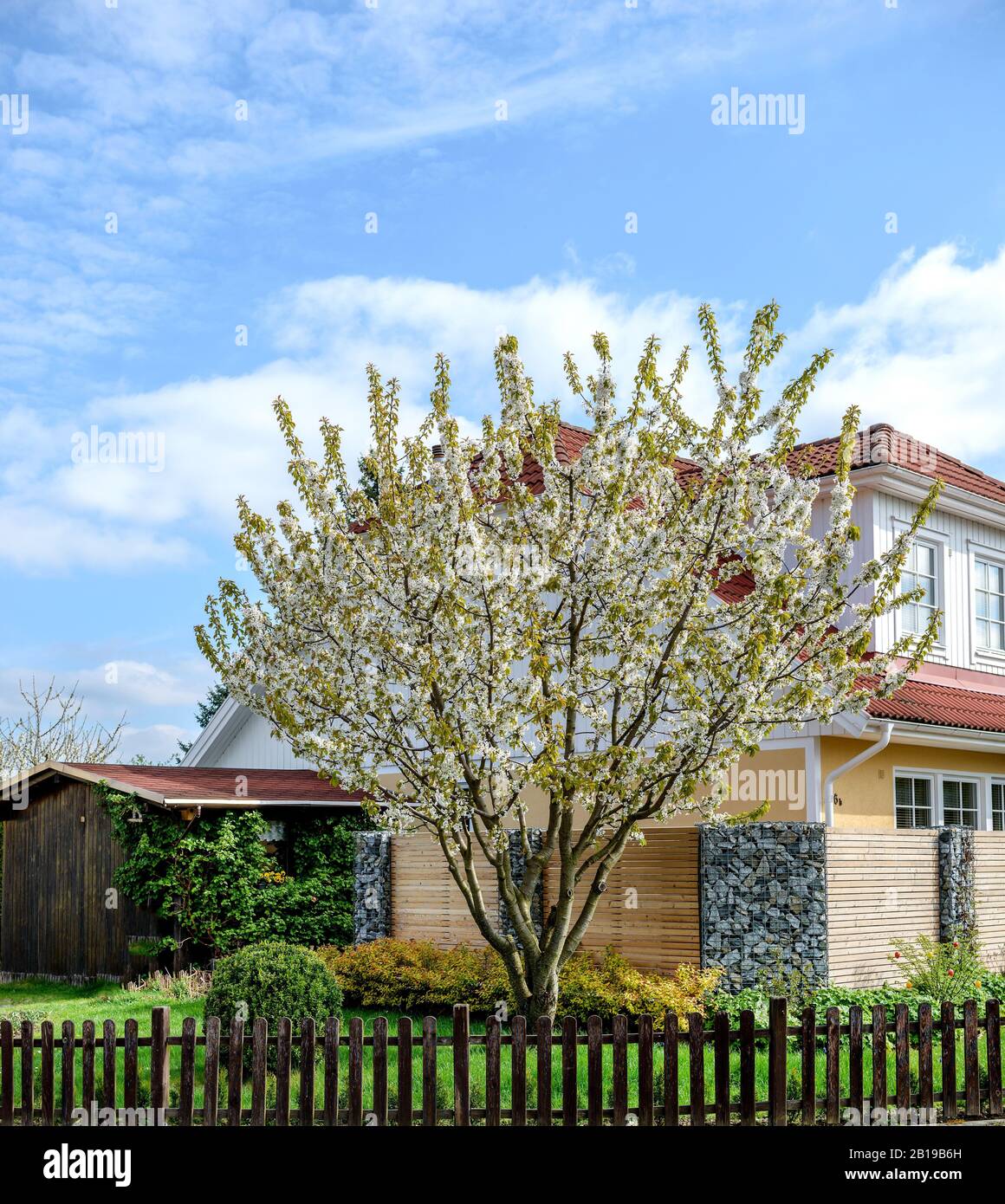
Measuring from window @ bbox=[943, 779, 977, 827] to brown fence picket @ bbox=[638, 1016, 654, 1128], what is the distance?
959 centimetres

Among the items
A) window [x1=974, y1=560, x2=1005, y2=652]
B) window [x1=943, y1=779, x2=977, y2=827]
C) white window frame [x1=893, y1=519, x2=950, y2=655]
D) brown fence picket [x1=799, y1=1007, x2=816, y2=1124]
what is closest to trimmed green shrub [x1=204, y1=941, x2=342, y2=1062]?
brown fence picket [x1=799, y1=1007, x2=816, y2=1124]

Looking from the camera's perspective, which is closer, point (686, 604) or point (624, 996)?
point (686, 604)

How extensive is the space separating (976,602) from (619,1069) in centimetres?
1218

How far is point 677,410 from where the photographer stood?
10664 millimetres

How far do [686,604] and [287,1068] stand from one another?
14.8 ft

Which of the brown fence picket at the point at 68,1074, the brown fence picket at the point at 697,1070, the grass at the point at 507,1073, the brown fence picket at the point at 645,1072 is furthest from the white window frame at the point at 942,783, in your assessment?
the brown fence picket at the point at 68,1074

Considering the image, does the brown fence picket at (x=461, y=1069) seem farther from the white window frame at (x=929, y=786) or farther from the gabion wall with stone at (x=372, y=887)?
the white window frame at (x=929, y=786)

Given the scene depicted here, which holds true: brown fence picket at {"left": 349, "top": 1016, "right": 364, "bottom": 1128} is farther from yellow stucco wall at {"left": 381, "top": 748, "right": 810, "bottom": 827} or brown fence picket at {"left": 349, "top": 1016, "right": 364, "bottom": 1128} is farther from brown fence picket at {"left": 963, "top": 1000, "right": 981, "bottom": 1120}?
yellow stucco wall at {"left": 381, "top": 748, "right": 810, "bottom": 827}

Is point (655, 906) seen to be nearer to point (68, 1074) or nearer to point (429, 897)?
point (429, 897)

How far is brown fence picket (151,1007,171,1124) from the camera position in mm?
9203

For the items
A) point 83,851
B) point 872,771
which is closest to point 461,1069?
point 872,771

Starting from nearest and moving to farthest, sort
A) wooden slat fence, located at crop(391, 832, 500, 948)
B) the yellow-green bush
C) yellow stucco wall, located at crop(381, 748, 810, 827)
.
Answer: the yellow-green bush < yellow stucco wall, located at crop(381, 748, 810, 827) < wooden slat fence, located at crop(391, 832, 500, 948)
